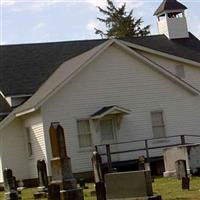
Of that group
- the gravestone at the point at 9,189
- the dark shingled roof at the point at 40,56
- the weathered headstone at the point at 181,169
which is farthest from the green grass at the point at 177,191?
the dark shingled roof at the point at 40,56

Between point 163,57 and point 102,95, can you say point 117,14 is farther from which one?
point 102,95

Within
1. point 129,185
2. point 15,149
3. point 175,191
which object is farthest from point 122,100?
point 129,185

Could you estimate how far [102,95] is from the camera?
3484cm

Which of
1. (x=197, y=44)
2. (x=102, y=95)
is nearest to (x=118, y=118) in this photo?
(x=102, y=95)

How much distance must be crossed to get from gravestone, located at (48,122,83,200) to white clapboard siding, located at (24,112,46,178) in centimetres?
1325

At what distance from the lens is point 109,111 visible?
3378cm

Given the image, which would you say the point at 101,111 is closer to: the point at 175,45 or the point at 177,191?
the point at 175,45

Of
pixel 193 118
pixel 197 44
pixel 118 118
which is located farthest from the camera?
pixel 197 44

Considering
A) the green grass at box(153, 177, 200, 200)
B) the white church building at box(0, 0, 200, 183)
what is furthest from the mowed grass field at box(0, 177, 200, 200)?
the white church building at box(0, 0, 200, 183)

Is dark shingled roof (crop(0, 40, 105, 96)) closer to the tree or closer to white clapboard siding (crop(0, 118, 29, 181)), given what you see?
white clapboard siding (crop(0, 118, 29, 181))

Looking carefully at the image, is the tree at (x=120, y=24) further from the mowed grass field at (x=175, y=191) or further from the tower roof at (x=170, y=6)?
the mowed grass field at (x=175, y=191)

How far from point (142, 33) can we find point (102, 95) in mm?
42347

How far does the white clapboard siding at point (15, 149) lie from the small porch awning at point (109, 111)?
4.27 metres

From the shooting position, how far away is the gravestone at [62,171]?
19.5 m
